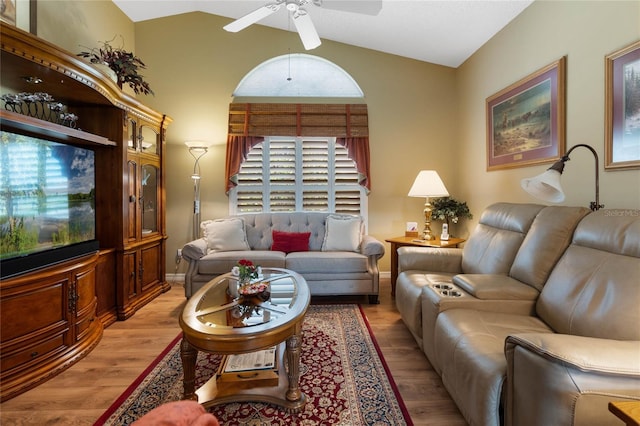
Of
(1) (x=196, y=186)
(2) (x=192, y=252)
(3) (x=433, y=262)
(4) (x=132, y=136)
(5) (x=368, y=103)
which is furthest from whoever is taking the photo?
(5) (x=368, y=103)

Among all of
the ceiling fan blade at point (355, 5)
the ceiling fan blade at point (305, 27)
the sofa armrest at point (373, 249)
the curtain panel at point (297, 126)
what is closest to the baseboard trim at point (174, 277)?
the curtain panel at point (297, 126)

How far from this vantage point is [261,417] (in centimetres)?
167

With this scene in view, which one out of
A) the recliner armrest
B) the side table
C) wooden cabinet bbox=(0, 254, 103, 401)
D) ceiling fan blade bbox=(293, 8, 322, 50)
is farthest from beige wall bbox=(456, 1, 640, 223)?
wooden cabinet bbox=(0, 254, 103, 401)

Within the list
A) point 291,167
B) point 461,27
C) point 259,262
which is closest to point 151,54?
point 291,167

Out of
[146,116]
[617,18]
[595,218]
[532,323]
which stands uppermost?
[617,18]

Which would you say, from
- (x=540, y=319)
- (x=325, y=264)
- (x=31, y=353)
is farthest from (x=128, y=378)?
(x=540, y=319)

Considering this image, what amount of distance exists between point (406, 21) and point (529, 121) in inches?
64.1

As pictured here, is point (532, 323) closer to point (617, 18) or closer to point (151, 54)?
point (617, 18)

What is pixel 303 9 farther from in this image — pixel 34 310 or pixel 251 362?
pixel 34 310

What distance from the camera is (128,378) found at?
80.4 inches

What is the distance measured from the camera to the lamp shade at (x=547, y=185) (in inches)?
72.3

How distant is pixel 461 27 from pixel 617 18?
1.51m

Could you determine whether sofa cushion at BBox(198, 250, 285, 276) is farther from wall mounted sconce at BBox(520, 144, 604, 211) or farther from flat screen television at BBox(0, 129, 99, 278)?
wall mounted sconce at BBox(520, 144, 604, 211)

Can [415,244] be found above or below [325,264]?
above
